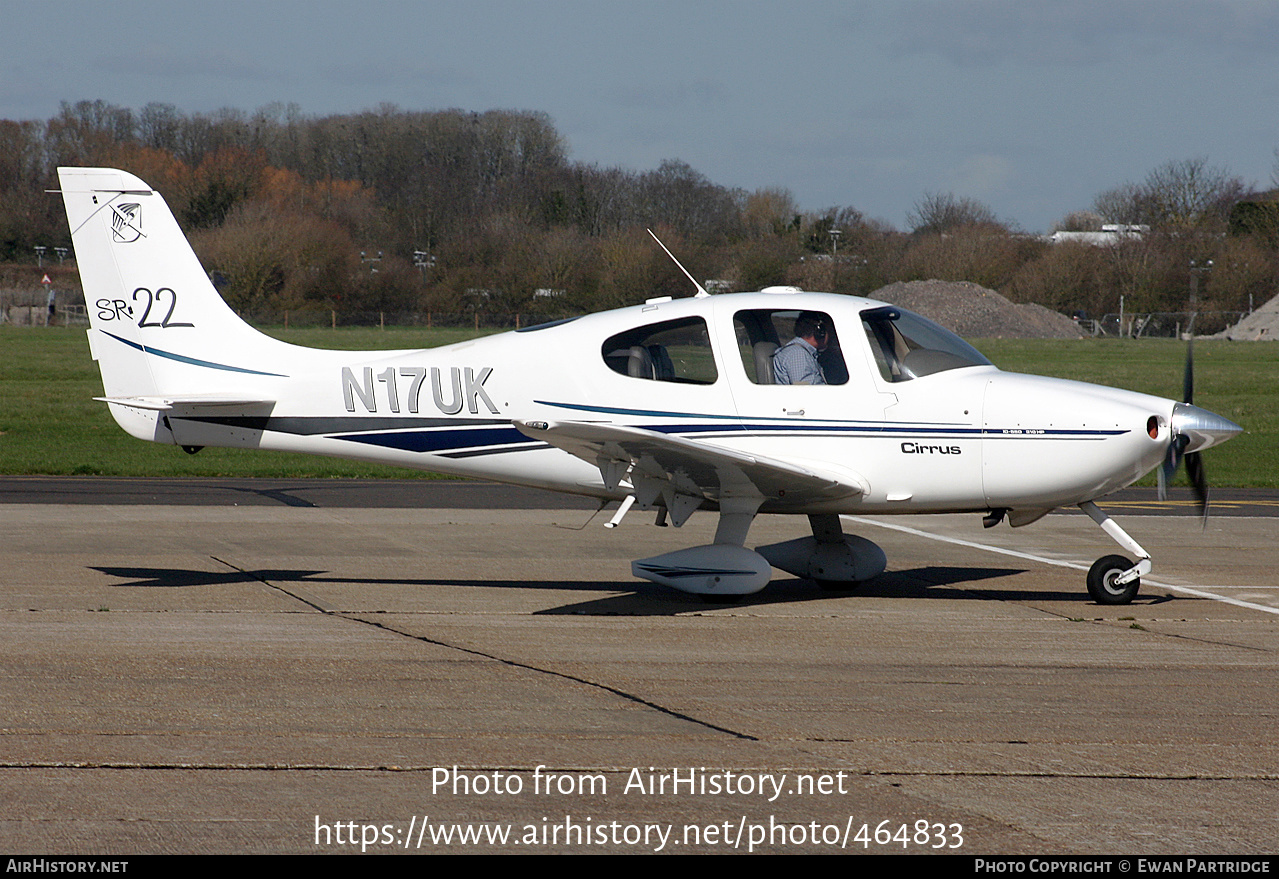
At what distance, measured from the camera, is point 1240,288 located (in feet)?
303

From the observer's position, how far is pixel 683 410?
9.46m

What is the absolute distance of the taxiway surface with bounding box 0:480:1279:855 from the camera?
4734mm

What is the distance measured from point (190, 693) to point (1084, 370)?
45153 mm

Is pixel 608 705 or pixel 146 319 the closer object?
pixel 608 705

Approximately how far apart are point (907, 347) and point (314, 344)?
157 ft

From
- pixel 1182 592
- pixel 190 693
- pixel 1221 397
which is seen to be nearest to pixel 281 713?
pixel 190 693

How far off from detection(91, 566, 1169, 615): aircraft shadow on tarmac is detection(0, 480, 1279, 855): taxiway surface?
0.05 m

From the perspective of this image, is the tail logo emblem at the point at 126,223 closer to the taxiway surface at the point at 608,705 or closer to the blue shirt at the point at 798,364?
the taxiway surface at the point at 608,705

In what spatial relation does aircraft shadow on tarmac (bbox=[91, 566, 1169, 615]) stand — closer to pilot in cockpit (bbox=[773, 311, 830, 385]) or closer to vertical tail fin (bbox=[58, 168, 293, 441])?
vertical tail fin (bbox=[58, 168, 293, 441])

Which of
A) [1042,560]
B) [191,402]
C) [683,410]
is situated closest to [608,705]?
[683,410]

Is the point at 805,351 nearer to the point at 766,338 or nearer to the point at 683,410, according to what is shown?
the point at 766,338

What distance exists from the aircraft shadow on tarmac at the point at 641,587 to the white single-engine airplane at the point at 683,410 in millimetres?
276

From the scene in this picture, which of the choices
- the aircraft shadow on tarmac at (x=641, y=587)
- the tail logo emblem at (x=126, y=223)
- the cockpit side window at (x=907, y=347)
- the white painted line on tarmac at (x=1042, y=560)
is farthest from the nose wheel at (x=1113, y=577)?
the tail logo emblem at (x=126, y=223)

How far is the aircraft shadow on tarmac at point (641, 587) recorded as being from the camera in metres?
9.67
